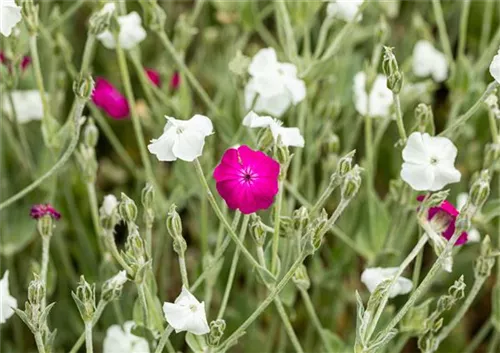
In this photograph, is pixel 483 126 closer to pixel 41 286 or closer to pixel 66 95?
pixel 66 95

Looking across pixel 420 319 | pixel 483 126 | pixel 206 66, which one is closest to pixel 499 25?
pixel 483 126

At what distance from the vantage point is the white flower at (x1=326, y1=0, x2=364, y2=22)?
106 centimetres

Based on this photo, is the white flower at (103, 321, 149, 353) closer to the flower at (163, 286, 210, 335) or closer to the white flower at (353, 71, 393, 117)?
the flower at (163, 286, 210, 335)

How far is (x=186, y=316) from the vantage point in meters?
0.79

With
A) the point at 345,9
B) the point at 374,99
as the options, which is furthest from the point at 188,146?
the point at 374,99

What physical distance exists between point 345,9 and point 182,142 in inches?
13.7

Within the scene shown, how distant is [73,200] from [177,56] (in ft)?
1.07

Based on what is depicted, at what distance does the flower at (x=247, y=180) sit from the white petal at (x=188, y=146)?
0.13 feet

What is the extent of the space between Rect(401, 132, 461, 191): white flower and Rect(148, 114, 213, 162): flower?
7.6 inches

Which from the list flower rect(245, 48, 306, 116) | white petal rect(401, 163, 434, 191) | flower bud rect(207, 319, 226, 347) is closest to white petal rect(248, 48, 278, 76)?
flower rect(245, 48, 306, 116)

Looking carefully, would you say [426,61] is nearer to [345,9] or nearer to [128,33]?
[345,9]

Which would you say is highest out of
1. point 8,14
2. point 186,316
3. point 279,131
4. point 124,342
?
point 8,14

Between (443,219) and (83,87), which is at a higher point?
(83,87)

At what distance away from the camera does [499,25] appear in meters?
1.47
